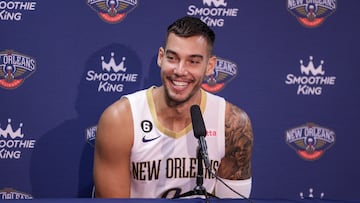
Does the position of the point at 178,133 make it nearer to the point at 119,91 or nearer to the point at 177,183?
the point at 177,183

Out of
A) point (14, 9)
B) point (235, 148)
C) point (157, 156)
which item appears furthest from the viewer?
point (14, 9)

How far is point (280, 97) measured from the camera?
2609 mm

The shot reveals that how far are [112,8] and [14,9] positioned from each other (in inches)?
18.9

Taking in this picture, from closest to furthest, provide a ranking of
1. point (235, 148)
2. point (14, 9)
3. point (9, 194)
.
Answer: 1. point (235, 148)
2. point (14, 9)
3. point (9, 194)

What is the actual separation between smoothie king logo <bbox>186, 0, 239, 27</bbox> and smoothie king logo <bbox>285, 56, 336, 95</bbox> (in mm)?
467

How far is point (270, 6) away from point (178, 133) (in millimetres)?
912

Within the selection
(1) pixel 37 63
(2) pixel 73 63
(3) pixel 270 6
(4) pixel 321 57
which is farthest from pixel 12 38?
(4) pixel 321 57

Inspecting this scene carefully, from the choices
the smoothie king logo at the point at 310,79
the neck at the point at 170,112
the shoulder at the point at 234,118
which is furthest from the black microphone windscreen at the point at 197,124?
the smoothie king logo at the point at 310,79

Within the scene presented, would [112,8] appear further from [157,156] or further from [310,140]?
[310,140]

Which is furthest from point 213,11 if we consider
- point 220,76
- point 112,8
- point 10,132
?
point 10,132

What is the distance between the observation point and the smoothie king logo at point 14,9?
239 centimetres

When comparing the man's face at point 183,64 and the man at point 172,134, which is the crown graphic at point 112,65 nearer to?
the man at point 172,134

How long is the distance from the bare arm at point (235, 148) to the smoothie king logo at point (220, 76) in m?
0.35

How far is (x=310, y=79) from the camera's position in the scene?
262 cm
